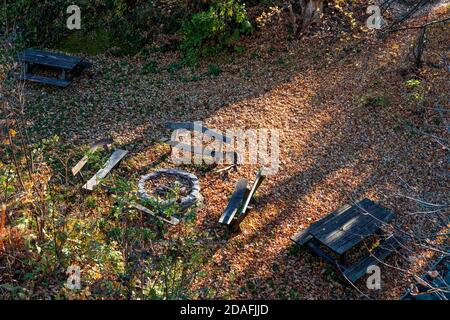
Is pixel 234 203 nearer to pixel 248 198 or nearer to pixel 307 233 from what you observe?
pixel 248 198

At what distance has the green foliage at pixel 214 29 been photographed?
12.4 meters

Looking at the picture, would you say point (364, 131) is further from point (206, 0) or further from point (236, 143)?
point (206, 0)

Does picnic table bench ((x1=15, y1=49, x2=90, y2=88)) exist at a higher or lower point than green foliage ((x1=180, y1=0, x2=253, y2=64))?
lower

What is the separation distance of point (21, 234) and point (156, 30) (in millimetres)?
9453

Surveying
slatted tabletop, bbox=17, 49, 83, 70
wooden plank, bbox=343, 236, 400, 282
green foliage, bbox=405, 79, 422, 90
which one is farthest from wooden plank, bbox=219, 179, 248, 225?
slatted tabletop, bbox=17, 49, 83, 70

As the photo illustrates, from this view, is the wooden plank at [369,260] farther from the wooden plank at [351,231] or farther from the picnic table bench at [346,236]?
the wooden plank at [351,231]

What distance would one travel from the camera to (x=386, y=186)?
28.1ft

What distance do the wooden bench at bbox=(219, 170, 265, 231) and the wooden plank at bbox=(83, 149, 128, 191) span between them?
2.43 metres

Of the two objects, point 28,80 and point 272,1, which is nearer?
point 28,80

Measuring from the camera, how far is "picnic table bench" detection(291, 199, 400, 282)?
6.52 meters

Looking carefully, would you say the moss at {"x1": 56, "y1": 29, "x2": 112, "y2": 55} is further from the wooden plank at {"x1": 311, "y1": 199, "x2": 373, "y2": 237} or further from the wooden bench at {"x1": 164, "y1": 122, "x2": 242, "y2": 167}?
the wooden plank at {"x1": 311, "y1": 199, "x2": 373, "y2": 237}

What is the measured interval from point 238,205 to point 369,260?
91.6 inches

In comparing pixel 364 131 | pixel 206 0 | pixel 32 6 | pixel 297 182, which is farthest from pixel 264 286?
pixel 32 6

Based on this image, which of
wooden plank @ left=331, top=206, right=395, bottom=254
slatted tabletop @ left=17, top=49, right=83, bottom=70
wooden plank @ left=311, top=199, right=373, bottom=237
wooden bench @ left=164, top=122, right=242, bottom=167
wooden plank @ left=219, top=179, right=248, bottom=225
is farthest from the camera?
slatted tabletop @ left=17, top=49, right=83, bottom=70
